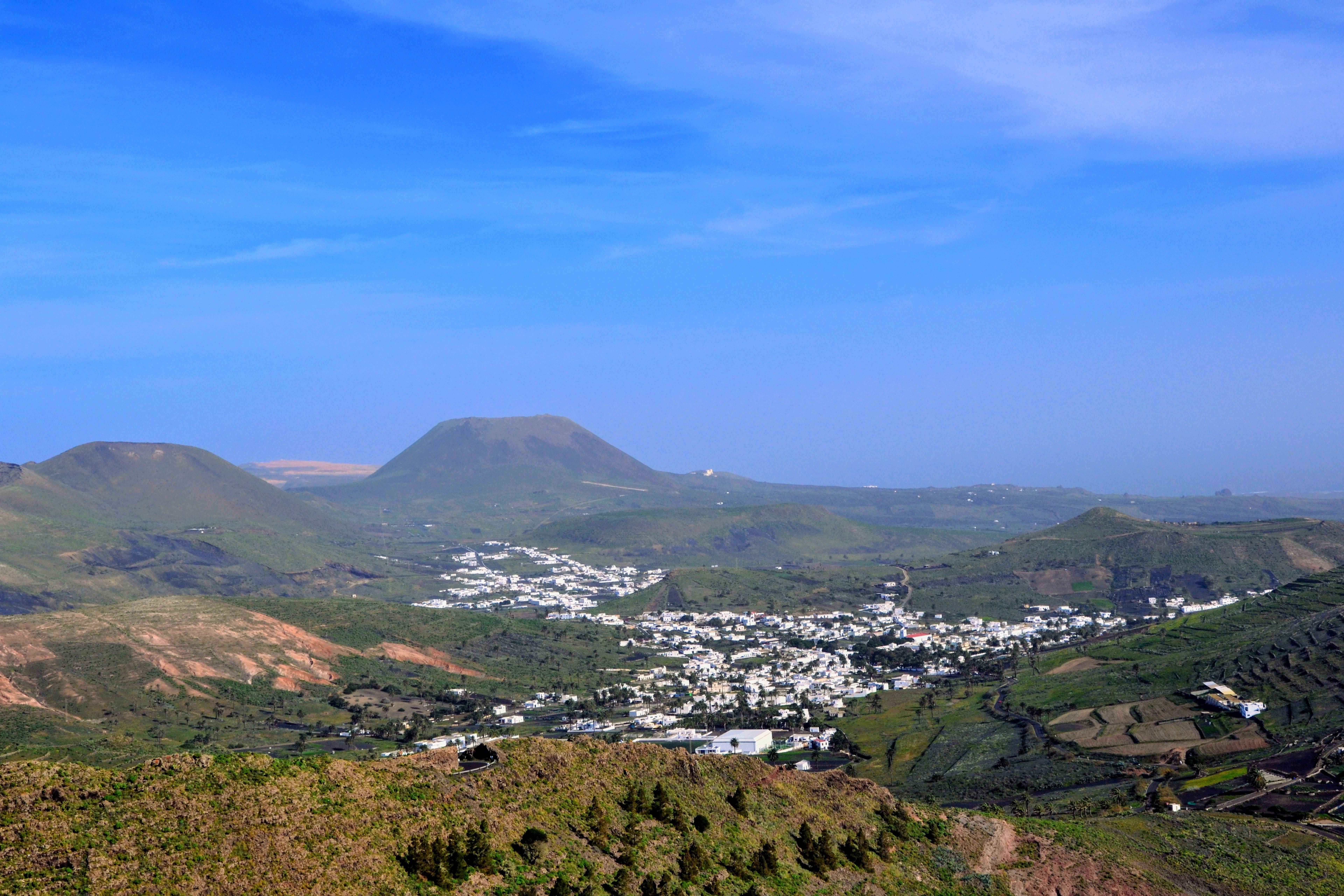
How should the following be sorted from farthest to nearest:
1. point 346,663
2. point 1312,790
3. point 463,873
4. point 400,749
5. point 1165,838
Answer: point 346,663
point 400,749
point 1312,790
point 1165,838
point 463,873

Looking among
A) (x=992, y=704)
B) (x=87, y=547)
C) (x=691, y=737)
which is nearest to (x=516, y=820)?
(x=691, y=737)

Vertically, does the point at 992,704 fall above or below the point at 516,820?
below

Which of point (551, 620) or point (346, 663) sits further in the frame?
point (551, 620)

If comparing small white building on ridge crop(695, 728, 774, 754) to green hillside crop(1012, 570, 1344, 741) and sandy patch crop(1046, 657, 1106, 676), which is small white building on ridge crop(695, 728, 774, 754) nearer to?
green hillside crop(1012, 570, 1344, 741)

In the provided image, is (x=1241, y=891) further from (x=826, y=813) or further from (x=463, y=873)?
(x=463, y=873)

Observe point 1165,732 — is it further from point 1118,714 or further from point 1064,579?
point 1064,579

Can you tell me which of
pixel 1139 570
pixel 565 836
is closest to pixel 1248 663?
pixel 565 836

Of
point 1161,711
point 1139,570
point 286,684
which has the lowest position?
point 286,684
